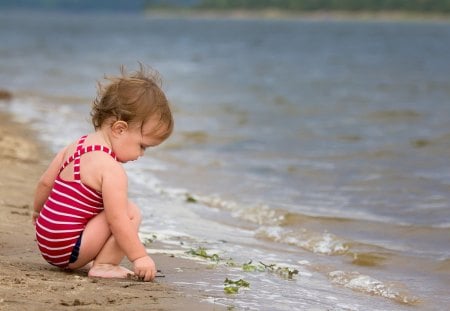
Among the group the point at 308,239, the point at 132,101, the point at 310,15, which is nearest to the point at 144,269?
the point at 132,101

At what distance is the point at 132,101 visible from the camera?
13.9ft

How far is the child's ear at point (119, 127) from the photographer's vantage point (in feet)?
14.1

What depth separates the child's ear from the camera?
4285mm

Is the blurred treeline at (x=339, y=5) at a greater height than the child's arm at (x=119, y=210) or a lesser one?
greater

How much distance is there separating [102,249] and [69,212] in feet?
0.83

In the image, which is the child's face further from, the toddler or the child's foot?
the child's foot

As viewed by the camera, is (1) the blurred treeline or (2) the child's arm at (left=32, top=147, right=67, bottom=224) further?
(1) the blurred treeline

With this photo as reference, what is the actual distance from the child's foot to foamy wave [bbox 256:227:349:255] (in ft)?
6.38

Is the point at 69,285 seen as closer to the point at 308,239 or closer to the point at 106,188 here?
the point at 106,188

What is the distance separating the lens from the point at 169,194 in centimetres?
772

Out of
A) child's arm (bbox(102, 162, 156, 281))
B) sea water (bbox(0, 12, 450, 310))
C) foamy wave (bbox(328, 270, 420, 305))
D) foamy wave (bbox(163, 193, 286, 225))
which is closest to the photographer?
child's arm (bbox(102, 162, 156, 281))

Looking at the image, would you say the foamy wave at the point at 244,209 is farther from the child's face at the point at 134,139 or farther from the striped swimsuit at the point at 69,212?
the striped swimsuit at the point at 69,212

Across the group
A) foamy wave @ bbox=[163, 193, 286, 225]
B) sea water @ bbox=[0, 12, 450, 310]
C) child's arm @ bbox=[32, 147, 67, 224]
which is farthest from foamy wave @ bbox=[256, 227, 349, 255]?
child's arm @ bbox=[32, 147, 67, 224]

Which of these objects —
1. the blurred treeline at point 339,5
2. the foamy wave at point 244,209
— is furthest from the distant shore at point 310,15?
the foamy wave at point 244,209
